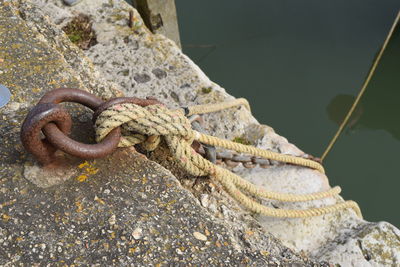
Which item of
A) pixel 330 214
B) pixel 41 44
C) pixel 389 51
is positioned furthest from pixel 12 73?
pixel 389 51

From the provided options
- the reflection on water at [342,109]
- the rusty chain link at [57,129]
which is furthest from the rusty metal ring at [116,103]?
the reflection on water at [342,109]

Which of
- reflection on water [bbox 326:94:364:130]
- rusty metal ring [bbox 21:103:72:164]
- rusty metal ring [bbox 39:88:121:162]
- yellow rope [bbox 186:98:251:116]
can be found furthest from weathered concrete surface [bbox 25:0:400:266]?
reflection on water [bbox 326:94:364:130]

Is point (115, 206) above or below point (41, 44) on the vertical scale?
below

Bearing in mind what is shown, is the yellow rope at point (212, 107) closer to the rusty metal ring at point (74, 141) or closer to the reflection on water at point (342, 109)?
the rusty metal ring at point (74, 141)

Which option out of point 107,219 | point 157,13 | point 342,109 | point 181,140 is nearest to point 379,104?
point 342,109

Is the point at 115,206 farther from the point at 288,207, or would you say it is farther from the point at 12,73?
the point at 288,207

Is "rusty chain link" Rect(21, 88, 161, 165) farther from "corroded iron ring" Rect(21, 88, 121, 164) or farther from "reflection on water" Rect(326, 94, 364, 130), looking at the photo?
"reflection on water" Rect(326, 94, 364, 130)
